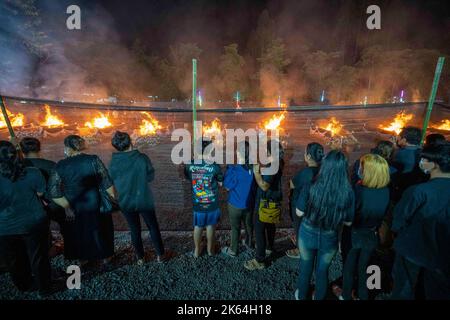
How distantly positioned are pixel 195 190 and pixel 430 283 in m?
2.57

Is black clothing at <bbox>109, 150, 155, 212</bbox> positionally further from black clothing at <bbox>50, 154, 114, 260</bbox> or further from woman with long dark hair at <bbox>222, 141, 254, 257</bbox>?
woman with long dark hair at <bbox>222, 141, 254, 257</bbox>

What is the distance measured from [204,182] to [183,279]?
1251 millimetres

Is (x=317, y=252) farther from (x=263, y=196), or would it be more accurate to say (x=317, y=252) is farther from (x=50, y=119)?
(x=50, y=119)

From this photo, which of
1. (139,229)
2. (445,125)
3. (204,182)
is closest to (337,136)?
(445,125)

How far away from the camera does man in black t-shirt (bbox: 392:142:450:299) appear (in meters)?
2.21

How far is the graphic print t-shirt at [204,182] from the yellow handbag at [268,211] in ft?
2.09

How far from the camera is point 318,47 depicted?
30.1m

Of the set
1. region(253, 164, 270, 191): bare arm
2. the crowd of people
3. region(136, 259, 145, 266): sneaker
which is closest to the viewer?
the crowd of people

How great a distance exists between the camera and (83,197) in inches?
124

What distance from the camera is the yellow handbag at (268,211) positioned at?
316 centimetres

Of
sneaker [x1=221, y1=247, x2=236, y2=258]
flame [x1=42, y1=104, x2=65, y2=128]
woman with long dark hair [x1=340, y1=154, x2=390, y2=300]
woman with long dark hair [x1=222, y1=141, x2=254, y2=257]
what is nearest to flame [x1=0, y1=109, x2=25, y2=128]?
flame [x1=42, y1=104, x2=65, y2=128]

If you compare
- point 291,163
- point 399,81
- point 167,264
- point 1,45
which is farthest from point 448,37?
point 1,45

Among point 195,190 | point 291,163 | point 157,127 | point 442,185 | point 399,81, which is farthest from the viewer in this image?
point 399,81
